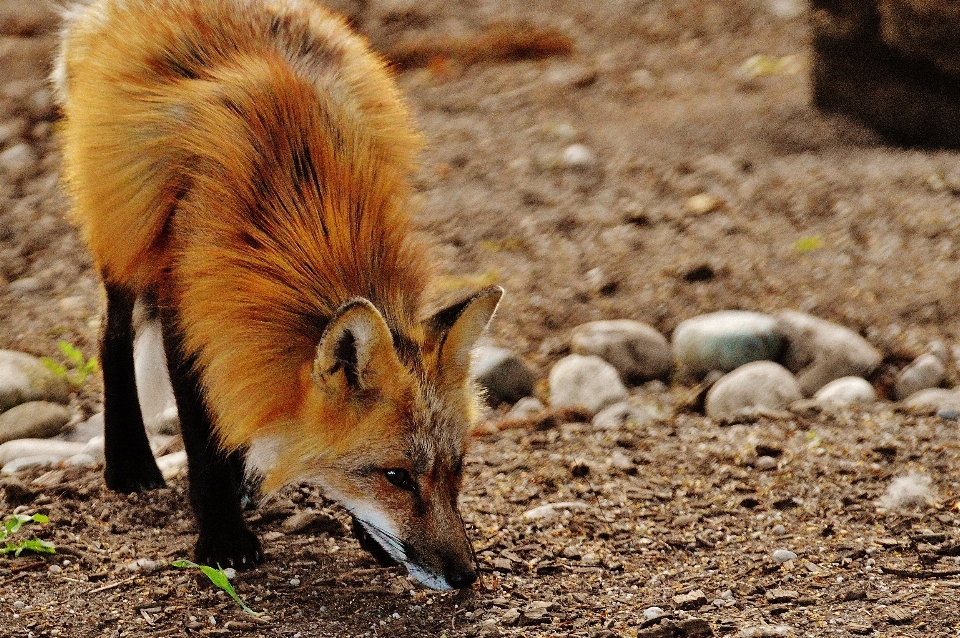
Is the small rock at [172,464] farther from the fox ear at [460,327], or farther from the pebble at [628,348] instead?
the pebble at [628,348]

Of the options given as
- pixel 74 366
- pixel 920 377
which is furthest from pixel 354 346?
pixel 920 377

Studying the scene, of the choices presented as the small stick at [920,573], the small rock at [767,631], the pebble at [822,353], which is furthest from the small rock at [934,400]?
the small rock at [767,631]

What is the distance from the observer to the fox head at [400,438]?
158 inches

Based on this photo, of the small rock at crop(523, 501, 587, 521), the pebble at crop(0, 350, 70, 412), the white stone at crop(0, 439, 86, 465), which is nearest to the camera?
the small rock at crop(523, 501, 587, 521)

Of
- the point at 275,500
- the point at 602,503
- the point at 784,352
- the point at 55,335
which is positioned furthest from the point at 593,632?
the point at 55,335

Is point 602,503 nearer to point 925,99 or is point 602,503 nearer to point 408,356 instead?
point 408,356

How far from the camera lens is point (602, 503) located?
17.1ft

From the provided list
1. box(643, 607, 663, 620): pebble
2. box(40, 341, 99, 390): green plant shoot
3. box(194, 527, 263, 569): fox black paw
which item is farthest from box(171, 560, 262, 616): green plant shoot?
box(40, 341, 99, 390): green plant shoot

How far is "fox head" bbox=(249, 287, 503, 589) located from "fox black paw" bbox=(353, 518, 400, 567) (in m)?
0.27

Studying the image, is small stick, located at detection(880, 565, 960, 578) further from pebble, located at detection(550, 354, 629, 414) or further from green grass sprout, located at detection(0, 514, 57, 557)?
green grass sprout, located at detection(0, 514, 57, 557)

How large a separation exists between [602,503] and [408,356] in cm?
158

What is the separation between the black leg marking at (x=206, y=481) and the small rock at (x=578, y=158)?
4.81m

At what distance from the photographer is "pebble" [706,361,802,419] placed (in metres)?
6.38

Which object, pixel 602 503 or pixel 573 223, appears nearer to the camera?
pixel 602 503
